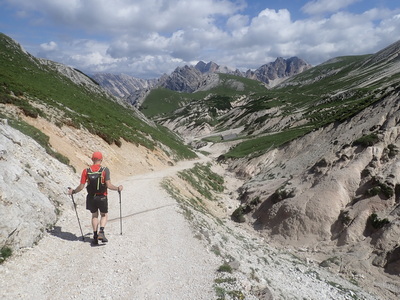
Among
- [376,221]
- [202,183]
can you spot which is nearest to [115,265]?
[376,221]

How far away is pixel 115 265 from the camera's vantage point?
1037 cm

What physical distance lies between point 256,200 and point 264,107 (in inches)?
6065

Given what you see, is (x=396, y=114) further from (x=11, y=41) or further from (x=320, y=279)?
(x=11, y=41)

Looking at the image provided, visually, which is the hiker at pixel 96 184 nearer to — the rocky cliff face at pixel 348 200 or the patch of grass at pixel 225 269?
the patch of grass at pixel 225 269

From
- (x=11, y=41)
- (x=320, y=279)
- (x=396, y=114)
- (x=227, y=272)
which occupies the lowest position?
(x=320, y=279)

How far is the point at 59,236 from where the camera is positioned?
12.1 m

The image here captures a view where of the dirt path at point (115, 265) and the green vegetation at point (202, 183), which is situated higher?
the dirt path at point (115, 265)

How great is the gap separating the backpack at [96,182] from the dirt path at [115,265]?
240 centimetres

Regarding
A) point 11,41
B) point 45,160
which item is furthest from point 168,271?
point 11,41

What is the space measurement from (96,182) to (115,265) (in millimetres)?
3215

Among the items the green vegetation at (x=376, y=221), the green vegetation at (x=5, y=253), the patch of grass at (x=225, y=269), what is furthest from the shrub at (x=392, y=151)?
the green vegetation at (x=5, y=253)

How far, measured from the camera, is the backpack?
36.2 feet

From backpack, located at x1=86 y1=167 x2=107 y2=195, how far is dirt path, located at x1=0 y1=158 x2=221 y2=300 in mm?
2396

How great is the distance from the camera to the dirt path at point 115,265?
28.8 feet
